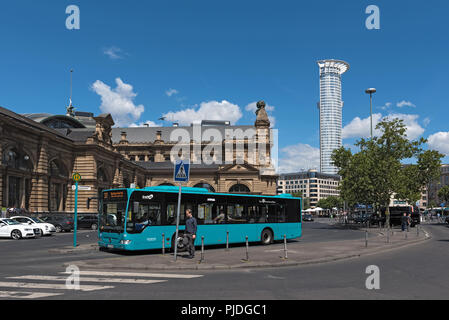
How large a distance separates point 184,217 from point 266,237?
5.86 metres

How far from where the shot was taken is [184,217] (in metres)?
18.3

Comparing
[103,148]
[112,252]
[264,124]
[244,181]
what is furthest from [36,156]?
[264,124]

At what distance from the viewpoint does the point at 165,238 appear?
17.5m

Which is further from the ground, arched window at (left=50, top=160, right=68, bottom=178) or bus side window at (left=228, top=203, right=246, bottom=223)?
arched window at (left=50, top=160, right=68, bottom=178)

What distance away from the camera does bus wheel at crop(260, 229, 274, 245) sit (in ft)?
71.4

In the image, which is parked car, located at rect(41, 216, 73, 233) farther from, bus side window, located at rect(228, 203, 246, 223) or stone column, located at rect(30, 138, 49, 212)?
bus side window, located at rect(228, 203, 246, 223)

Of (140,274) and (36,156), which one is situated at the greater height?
(36,156)

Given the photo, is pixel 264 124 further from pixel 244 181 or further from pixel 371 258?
pixel 371 258

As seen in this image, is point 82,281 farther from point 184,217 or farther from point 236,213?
point 236,213

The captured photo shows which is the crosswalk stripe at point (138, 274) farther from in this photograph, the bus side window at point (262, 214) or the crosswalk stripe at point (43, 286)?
the bus side window at point (262, 214)

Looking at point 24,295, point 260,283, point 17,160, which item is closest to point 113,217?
point 24,295

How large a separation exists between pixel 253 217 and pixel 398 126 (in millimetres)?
35343

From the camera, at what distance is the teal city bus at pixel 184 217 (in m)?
16.6

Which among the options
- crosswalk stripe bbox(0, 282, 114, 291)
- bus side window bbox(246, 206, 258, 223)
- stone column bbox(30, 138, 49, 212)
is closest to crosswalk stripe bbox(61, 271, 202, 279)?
crosswalk stripe bbox(0, 282, 114, 291)
